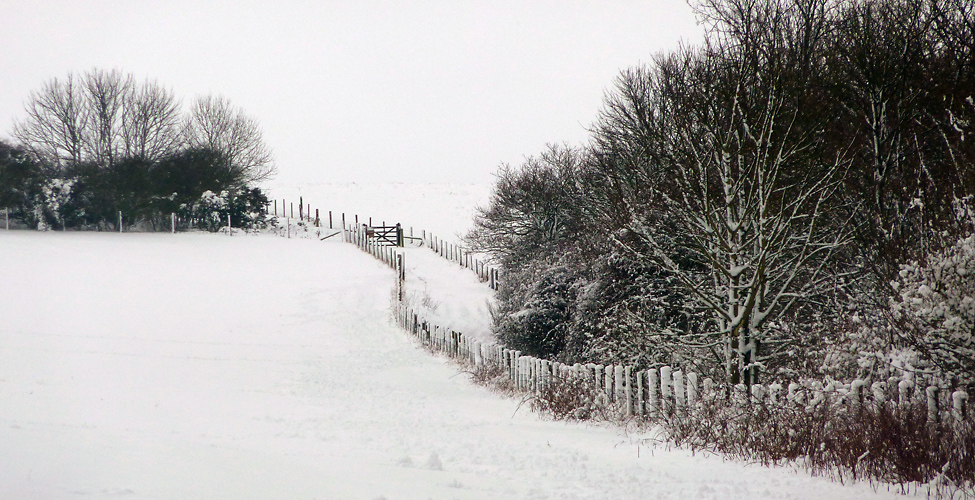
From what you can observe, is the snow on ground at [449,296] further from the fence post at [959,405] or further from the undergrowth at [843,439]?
the fence post at [959,405]

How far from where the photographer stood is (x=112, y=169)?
40.7 metres

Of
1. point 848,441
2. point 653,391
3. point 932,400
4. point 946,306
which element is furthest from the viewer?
point 653,391

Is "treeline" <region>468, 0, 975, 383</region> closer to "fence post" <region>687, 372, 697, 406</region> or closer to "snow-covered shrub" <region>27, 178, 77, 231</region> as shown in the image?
"fence post" <region>687, 372, 697, 406</region>

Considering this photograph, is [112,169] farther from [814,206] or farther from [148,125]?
[814,206]

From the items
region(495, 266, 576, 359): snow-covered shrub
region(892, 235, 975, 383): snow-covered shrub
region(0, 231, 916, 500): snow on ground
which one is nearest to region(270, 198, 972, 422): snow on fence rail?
region(892, 235, 975, 383): snow-covered shrub

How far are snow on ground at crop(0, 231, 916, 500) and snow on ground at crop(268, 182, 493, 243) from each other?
101 feet

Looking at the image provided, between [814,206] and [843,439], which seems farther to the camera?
[814,206]

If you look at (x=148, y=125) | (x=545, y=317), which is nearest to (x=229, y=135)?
(x=148, y=125)

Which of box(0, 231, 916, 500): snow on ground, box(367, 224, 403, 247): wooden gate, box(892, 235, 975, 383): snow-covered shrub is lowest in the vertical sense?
box(0, 231, 916, 500): snow on ground

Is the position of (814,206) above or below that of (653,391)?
above

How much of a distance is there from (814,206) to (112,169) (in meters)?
42.4

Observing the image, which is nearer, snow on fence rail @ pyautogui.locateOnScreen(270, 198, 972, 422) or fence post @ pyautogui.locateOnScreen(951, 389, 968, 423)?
fence post @ pyautogui.locateOnScreen(951, 389, 968, 423)

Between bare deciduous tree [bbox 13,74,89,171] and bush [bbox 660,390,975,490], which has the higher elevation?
bare deciduous tree [bbox 13,74,89,171]

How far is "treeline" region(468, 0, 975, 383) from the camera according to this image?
725 centimetres
